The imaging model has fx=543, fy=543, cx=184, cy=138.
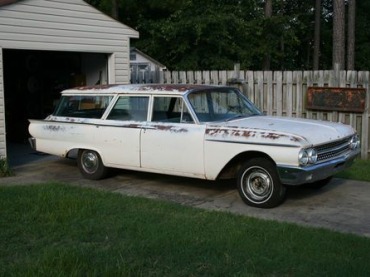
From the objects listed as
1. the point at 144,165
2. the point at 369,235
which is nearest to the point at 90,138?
the point at 144,165

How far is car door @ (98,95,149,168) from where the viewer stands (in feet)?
26.9

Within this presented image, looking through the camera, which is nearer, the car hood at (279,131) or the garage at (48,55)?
the car hood at (279,131)

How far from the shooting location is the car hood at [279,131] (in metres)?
6.70

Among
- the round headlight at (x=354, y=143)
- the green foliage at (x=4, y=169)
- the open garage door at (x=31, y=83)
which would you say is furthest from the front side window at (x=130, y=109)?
the open garage door at (x=31, y=83)

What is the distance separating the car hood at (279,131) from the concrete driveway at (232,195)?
910 millimetres

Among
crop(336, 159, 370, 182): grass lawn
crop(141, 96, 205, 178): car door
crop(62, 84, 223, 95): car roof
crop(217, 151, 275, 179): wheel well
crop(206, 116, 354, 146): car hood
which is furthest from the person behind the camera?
crop(336, 159, 370, 182): grass lawn

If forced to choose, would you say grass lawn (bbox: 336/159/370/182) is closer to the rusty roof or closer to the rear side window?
the rusty roof

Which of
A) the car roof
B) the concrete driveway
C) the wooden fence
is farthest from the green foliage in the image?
the wooden fence

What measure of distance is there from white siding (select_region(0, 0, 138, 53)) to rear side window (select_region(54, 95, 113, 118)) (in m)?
1.50

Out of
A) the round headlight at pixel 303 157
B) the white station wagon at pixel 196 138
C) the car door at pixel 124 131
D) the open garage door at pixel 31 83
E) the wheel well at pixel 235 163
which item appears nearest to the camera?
the round headlight at pixel 303 157

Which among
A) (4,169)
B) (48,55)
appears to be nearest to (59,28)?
(4,169)

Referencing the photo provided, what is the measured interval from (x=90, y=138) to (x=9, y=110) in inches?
257

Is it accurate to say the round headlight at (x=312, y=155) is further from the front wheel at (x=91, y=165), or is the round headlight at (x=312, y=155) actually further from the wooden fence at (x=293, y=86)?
the wooden fence at (x=293, y=86)

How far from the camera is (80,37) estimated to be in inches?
431
